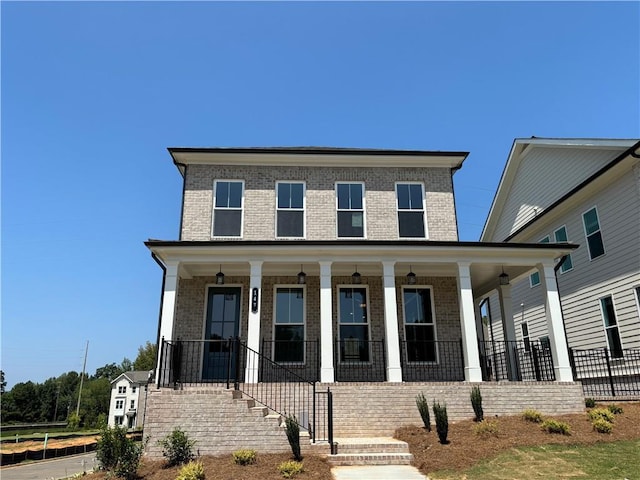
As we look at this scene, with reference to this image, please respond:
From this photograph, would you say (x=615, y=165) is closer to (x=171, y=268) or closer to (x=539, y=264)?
(x=539, y=264)

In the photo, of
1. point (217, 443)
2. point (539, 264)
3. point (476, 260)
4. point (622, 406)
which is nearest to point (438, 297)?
point (476, 260)

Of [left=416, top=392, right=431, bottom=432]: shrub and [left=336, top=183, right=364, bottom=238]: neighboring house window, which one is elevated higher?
[left=336, top=183, right=364, bottom=238]: neighboring house window

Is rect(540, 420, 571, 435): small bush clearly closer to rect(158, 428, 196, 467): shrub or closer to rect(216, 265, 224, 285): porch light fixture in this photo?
rect(158, 428, 196, 467): shrub

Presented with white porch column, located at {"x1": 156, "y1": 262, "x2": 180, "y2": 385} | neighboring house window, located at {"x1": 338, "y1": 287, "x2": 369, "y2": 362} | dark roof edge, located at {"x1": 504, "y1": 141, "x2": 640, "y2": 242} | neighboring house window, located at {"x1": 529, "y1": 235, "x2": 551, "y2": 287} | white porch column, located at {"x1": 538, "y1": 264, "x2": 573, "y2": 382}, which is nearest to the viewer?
white porch column, located at {"x1": 156, "y1": 262, "x2": 180, "y2": 385}

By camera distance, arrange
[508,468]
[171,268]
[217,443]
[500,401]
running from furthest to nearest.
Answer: [171,268] < [500,401] < [217,443] < [508,468]

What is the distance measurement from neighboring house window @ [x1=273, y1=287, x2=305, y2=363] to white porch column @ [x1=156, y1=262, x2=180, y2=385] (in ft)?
9.45

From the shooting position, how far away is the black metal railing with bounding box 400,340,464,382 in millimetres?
12391

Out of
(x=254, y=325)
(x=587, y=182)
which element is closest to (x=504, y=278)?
(x=587, y=182)

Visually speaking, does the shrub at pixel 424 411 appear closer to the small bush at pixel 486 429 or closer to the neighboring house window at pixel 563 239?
the small bush at pixel 486 429

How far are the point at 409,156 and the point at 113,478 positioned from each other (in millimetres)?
11123

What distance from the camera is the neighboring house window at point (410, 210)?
1362cm

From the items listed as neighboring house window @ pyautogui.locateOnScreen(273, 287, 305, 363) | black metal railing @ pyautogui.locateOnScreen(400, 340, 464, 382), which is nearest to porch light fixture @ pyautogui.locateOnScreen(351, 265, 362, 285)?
neighboring house window @ pyautogui.locateOnScreen(273, 287, 305, 363)

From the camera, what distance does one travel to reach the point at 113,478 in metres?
7.41

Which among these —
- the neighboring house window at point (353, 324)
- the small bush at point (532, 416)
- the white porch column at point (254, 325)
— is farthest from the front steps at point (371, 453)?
the neighboring house window at point (353, 324)
